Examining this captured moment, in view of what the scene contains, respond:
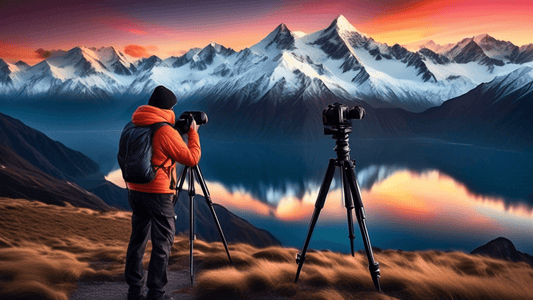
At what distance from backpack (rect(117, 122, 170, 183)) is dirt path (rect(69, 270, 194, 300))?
3.84 feet

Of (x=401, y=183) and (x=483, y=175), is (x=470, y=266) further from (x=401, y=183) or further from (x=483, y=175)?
(x=483, y=175)

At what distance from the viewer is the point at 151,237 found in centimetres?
282

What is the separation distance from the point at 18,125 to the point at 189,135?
7179cm

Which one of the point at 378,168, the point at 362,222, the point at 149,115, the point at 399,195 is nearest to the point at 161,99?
the point at 149,115

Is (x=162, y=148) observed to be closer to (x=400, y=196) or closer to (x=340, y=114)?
(x=340, y=114)

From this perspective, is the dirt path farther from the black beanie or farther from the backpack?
the black beanie

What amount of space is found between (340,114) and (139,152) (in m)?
1.81

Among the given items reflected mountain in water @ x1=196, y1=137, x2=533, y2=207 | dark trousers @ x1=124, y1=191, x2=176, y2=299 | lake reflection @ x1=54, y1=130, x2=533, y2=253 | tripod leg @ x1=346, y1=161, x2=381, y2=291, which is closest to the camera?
dark trousers @ x1=124, y1=191, x2=176, y2=299

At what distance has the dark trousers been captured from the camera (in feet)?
9.33

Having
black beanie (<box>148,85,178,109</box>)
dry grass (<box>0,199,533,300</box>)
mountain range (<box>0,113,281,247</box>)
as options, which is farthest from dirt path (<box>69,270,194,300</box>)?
mountain range (<box>0,113,281,247</box>)

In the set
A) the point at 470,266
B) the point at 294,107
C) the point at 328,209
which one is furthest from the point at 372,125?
the point at 470,266

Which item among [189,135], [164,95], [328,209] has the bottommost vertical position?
[328,209]

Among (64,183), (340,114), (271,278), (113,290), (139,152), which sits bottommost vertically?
(64,183)

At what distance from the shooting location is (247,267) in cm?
382
